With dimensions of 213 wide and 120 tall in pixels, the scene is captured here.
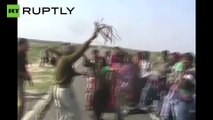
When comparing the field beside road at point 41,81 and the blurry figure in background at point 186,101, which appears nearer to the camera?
the field beside road at point 41,81

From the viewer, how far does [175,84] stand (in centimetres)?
746

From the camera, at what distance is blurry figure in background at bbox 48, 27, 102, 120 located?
728 centimetres

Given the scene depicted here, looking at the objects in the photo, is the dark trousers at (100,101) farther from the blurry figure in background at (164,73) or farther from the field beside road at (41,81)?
the blurry figure in background at (164,73)

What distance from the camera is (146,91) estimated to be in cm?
→ 752

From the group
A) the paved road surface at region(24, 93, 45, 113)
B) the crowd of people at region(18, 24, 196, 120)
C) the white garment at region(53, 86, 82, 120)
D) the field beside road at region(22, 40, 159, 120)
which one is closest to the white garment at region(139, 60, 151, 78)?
the crowd of people at region(18, 24, 196, 120)

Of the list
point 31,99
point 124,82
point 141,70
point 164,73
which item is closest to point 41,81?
point 31,99

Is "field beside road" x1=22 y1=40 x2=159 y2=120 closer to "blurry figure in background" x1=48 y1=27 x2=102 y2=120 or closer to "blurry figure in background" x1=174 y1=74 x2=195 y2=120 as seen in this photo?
"blurry figure in background" x1=48 y1=27 x2=102 y2=120

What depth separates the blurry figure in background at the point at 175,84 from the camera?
7441 mm
